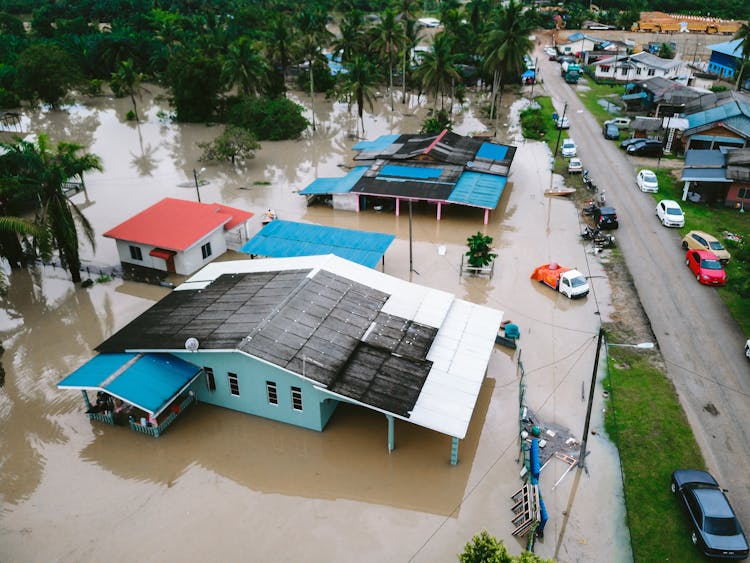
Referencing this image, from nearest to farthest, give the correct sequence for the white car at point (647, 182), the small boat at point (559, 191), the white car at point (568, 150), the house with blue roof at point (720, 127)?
the white car at point (647, 182) < the small boat at point (559, 191) < the house with blue roof at point (720, 127) < the white car at point (568, 150)

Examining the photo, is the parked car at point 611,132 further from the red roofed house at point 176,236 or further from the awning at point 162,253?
the awning at point 162,253

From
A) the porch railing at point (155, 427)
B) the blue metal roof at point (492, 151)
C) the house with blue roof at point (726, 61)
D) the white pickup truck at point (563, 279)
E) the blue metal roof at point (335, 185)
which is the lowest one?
the porch railing at point (155, 427)

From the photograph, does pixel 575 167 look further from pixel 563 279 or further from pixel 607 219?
pixel 563 279

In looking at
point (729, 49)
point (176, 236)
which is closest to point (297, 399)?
point (176, 236)

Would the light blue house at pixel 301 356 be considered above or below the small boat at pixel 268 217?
above

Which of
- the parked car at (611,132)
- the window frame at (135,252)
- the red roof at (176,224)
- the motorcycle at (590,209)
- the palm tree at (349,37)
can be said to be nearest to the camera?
the red roof at (176,224)

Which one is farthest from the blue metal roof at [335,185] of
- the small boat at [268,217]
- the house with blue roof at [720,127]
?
the house with blue roof at [720,127]

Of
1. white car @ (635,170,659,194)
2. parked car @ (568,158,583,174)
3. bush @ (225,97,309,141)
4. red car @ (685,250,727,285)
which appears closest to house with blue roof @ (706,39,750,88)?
white car @ (635,170,659,194)
